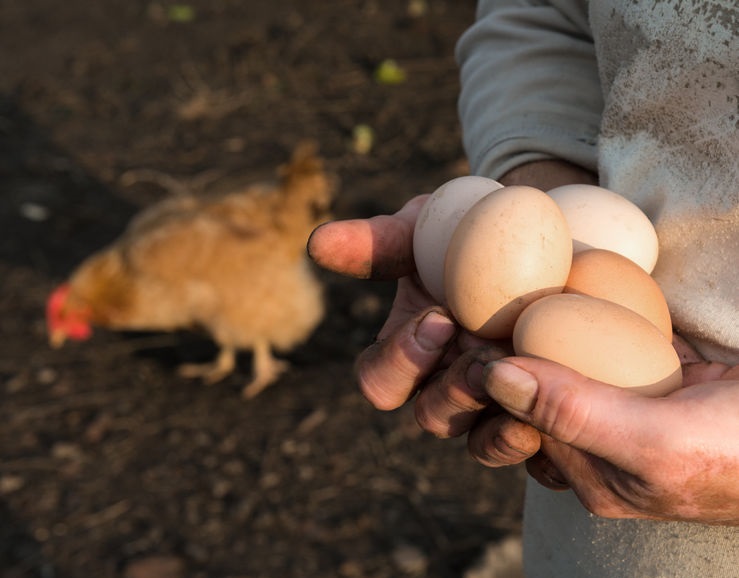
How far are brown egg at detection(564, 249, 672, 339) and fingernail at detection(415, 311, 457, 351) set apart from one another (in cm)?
19

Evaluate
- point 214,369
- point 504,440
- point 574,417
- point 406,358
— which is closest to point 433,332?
point 406,358

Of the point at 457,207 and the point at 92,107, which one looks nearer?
the point at 457,207

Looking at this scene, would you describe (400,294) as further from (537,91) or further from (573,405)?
(573,405)

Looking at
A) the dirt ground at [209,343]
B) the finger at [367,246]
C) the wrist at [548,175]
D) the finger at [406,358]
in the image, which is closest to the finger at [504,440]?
the finger at [406,358]

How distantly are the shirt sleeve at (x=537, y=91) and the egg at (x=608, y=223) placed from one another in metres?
0.12

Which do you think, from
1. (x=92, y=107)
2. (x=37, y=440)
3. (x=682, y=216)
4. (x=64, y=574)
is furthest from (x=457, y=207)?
(x=92, y=107)

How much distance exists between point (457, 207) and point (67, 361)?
305 cm

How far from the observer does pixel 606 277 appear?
1.25 metres

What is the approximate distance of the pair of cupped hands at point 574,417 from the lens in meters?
1.01

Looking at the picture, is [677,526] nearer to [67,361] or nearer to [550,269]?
[550,269]

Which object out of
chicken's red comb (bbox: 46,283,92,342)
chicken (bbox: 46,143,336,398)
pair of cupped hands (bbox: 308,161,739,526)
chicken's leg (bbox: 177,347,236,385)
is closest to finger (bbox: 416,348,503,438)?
pair of cupped hands (bbox: 308,161,739,526)

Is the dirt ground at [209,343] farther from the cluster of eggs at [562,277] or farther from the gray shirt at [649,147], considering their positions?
the cluster of eggs at [562,277]

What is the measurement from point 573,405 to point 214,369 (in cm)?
321

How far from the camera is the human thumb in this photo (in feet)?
3.34
